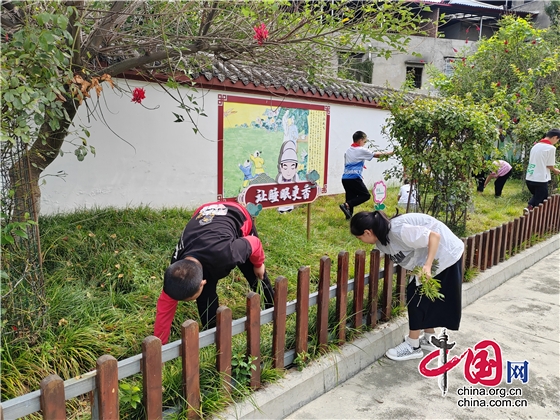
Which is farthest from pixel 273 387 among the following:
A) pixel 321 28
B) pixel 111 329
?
pixel 321 28

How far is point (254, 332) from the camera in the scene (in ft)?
8.36

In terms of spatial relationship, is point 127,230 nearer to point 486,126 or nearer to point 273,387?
point 273,387

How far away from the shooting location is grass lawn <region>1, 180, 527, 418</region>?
2592 mm

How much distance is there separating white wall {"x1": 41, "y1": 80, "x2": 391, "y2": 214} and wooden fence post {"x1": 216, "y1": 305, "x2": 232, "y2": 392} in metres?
3.52

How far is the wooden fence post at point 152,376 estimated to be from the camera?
2.01 metres

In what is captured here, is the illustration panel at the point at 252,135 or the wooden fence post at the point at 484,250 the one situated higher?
the illustration panel at the point at 252,135

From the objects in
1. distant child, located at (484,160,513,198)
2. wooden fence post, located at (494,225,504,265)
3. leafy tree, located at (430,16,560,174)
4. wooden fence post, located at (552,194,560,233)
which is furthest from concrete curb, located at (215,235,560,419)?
Result: leafy tree, located at (430,16,560,174)

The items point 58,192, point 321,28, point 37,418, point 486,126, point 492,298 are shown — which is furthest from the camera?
point 58,192

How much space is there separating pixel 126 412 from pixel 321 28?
2.98 meters

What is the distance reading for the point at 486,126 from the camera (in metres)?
4.96

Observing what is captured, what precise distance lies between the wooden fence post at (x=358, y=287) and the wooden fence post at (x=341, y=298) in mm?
131

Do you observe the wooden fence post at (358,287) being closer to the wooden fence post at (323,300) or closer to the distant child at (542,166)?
the wooden fence post at (323,300)

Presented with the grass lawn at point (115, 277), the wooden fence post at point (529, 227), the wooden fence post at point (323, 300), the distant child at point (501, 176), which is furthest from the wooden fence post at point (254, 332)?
the distant child at point (501, 176)

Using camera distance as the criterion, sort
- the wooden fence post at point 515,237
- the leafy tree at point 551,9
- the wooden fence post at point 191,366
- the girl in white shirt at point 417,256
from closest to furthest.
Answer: the wooden fence post at point 191,366
the girl in white shirt at point 417,256
the wooden fence post at point 515,237
the leafy tree at point 551,9
